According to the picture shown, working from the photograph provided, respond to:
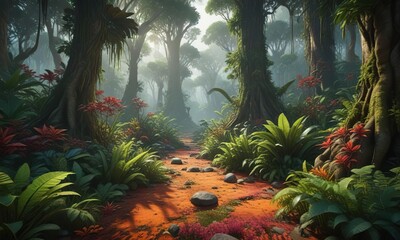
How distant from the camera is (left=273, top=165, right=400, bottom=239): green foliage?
234 cm

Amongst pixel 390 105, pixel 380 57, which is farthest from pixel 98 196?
pixel 380 57

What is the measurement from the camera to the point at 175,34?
2627 centimetres

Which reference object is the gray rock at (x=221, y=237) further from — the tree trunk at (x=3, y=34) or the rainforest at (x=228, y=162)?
the tree trunk at (x=3, y=34)

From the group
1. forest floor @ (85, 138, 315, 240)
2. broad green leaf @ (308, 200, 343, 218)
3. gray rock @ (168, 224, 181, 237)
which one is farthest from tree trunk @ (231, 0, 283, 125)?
gray rock @ (168, 224, 181, 237)

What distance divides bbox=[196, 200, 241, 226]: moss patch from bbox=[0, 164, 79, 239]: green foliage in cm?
171

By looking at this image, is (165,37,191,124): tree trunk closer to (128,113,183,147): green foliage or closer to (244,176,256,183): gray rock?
(128,113,183,147): green foliage

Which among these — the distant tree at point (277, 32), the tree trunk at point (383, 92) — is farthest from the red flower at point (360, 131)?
the distant tree at point (277, 32)

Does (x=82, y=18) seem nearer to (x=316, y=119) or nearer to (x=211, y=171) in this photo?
(x=211, y=171)

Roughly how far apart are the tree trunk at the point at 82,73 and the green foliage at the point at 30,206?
3.55 metres

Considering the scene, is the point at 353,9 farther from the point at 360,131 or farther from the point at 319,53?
the point at 319,53

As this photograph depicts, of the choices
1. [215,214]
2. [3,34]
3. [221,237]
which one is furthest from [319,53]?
[3,34]

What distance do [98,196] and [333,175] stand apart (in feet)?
12.9

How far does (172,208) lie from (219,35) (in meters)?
34.8

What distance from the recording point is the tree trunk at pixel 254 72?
30.3 ft
